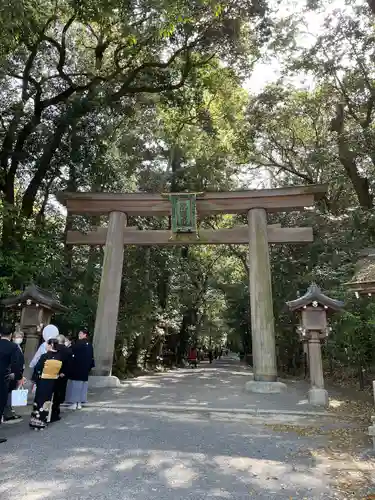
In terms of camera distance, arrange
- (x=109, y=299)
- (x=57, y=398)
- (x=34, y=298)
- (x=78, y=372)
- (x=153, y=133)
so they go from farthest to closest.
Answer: (x=153, y=133) → (x=109, y=299) → (x=34, y=298) → (x=78, y=372) → (x=57, y=398)

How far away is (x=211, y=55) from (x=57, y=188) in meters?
7.64

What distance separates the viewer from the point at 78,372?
290 inches

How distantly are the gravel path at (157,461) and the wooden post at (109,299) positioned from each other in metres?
3.64

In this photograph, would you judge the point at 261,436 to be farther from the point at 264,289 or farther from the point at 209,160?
the point at 209,160

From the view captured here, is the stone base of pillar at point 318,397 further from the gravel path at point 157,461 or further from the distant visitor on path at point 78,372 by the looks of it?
the distant visitor on path at point 78,372

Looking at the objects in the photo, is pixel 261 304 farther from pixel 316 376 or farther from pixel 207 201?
pixel 207 201

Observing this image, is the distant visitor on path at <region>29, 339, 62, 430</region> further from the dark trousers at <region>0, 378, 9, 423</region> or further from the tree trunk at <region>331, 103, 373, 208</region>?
the tree trunk at <region>331, 103, 373, 208</region>

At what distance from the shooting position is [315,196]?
37.3 ft

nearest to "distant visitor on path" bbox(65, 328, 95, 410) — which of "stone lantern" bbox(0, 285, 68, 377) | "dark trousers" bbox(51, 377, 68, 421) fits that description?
"dark trousers" bbox(51, 377, 68, 421)

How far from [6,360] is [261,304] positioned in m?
6.80

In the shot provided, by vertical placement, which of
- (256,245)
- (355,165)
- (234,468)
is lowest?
(234,468)

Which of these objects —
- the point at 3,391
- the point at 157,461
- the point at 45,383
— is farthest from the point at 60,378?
the point at 157,461

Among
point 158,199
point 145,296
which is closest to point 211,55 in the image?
point 158,199

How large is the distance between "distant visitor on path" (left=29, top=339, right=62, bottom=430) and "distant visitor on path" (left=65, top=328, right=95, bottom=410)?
1129mm
